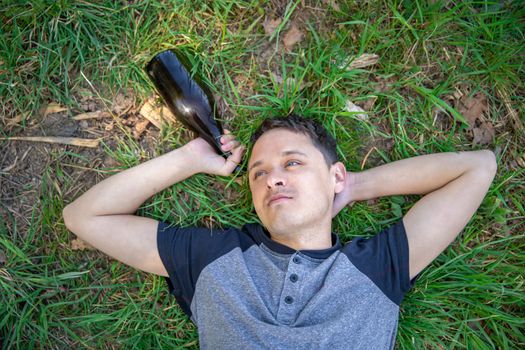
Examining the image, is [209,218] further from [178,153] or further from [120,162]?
[120,162]

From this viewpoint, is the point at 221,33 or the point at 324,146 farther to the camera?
the point at 221,33

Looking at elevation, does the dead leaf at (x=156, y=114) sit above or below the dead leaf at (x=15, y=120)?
below

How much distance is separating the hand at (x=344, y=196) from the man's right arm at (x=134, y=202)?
844mm

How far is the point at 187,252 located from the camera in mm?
3469

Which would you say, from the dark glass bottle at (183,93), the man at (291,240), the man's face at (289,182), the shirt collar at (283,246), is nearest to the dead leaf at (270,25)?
the dark glass bottle at (183,93)

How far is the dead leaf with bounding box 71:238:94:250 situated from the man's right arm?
11.1 inches

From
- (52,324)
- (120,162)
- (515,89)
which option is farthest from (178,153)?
(515,89)

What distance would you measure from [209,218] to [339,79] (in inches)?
60.8

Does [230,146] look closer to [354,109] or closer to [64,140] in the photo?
[354,109]

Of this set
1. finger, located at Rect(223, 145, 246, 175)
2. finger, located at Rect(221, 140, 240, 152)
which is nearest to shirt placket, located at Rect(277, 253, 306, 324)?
finger, located at Rect(223, 145, 246, 175)

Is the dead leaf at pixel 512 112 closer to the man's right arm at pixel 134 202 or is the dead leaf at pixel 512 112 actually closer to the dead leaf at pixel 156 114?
the man's right arm at pixel 134 202

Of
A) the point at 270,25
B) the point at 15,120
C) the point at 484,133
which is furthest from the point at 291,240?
the point at 15,120

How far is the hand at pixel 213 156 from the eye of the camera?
369cm

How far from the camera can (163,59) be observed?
3.53 m
